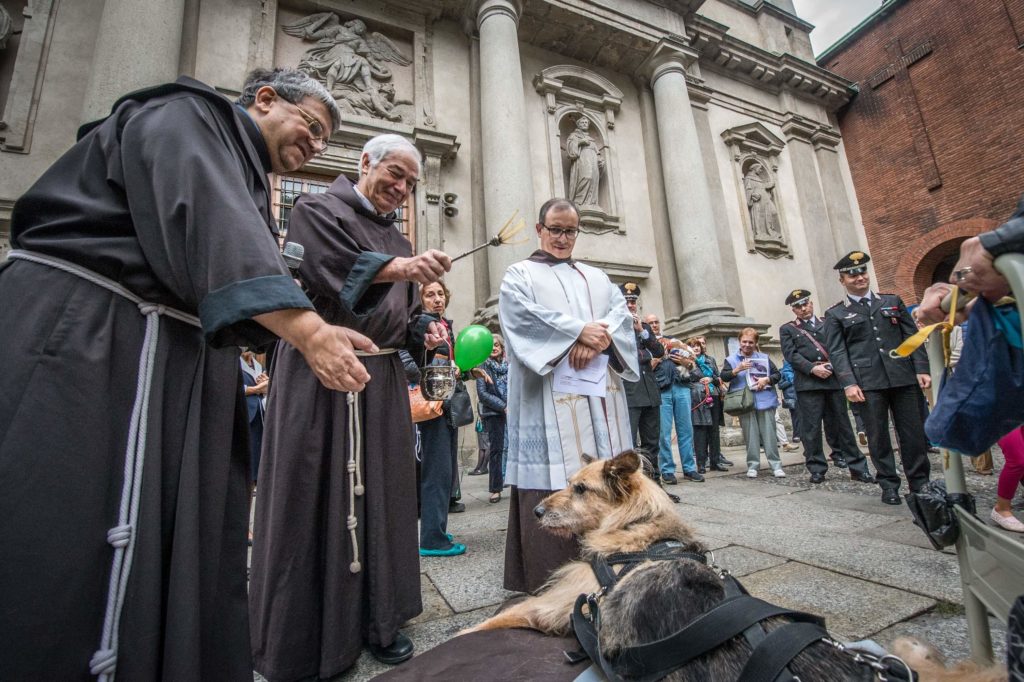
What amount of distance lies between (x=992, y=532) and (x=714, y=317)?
899 centimetres

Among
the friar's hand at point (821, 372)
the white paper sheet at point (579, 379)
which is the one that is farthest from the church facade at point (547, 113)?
the white paper sheet at point (579, 379)

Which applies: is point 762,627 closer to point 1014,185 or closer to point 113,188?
point 113,188

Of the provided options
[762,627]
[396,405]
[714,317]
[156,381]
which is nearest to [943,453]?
[762,627]

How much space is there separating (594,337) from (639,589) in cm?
135

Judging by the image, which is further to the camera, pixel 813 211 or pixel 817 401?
pixel 813 211

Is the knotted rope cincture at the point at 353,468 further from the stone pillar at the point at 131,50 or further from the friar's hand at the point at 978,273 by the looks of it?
the stone pillar at the point at 131,50

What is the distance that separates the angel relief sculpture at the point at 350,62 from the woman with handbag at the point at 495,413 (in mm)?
6126

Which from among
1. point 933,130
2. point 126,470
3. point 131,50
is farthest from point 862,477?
point 933,130

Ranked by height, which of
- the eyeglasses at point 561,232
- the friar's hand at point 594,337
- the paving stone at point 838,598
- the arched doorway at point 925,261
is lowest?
the paving stone at point 838,598

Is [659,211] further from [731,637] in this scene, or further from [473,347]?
[731,637]

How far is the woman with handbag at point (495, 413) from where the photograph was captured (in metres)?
5.62

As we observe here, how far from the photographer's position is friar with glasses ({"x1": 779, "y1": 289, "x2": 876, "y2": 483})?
5.54m

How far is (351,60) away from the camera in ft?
30.1

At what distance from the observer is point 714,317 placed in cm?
982
